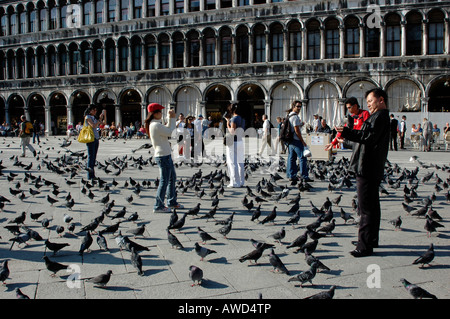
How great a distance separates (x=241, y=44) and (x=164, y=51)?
252 inches

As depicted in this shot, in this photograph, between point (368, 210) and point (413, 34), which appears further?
A: point (413, 34)

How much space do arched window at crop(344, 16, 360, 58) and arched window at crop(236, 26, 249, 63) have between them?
7083mm

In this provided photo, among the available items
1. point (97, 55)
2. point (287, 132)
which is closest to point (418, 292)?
point (287, 132)

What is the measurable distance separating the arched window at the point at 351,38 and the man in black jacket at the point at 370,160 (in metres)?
26.3

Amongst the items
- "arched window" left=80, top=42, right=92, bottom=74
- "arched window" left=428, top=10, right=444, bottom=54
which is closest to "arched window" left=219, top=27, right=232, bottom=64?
"arched window" left=80, top=42, right=92, bottom=74

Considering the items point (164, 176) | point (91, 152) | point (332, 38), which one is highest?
point (332, 38)

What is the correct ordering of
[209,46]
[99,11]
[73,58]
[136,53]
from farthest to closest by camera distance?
[73,58], [99,11], [136,53], [209,46]

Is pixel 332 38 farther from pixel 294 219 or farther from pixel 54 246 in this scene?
pixel 54 246

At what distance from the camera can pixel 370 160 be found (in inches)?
175

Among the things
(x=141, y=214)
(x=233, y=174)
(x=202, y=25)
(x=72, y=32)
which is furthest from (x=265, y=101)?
(x=141, y=214)

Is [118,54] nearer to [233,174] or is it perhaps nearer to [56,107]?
[56,107]

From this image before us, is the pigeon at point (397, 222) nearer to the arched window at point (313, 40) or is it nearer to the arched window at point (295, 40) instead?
the arched window at point (313, 40)

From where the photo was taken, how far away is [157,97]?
112ft

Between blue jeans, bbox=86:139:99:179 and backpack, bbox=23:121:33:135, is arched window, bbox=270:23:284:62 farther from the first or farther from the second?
blue jeans, bbox=86:139:99:179
